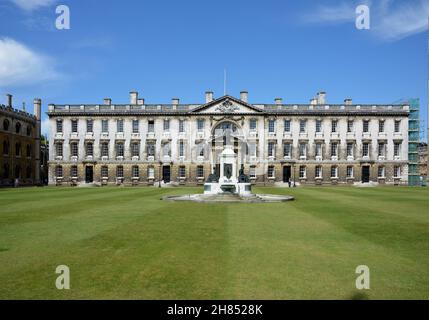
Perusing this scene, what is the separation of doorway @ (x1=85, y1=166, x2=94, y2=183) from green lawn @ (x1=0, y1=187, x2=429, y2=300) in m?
38.7

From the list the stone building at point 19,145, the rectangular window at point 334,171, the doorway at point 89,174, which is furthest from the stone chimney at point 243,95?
the stone building at point 19,145

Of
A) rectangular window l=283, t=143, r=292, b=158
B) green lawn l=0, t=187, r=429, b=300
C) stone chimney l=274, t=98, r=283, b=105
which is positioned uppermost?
stone chimney l=274, t=98, r=283, b=105

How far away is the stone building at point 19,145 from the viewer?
163 ft

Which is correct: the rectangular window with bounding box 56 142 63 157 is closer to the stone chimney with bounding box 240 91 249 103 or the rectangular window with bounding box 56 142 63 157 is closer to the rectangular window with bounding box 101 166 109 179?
the rectangular window with bounding box 101 166 109 179

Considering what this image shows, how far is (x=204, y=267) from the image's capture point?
718cm

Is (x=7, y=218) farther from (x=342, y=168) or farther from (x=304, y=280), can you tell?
(x=342, y=168)

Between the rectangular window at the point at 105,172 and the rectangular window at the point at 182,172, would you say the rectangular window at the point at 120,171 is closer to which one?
the rectangular window at the point at 105,172

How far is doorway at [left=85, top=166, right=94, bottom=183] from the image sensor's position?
168 ft

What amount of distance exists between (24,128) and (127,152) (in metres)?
19.6

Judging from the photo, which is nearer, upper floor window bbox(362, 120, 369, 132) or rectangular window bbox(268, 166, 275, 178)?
rectangular window bbox(268, 166, 275, 178)

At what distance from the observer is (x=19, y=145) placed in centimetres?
5375

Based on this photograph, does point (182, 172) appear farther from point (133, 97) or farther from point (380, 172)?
point (380, 172)

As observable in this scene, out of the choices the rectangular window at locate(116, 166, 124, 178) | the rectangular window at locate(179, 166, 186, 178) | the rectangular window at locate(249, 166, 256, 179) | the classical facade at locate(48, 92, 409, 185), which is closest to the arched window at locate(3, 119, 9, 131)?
the classical facade at locate(48, 92, 409, 185)

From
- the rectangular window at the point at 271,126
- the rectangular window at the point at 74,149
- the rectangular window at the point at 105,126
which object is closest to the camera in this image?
the rectangular window at the point at 271,126
